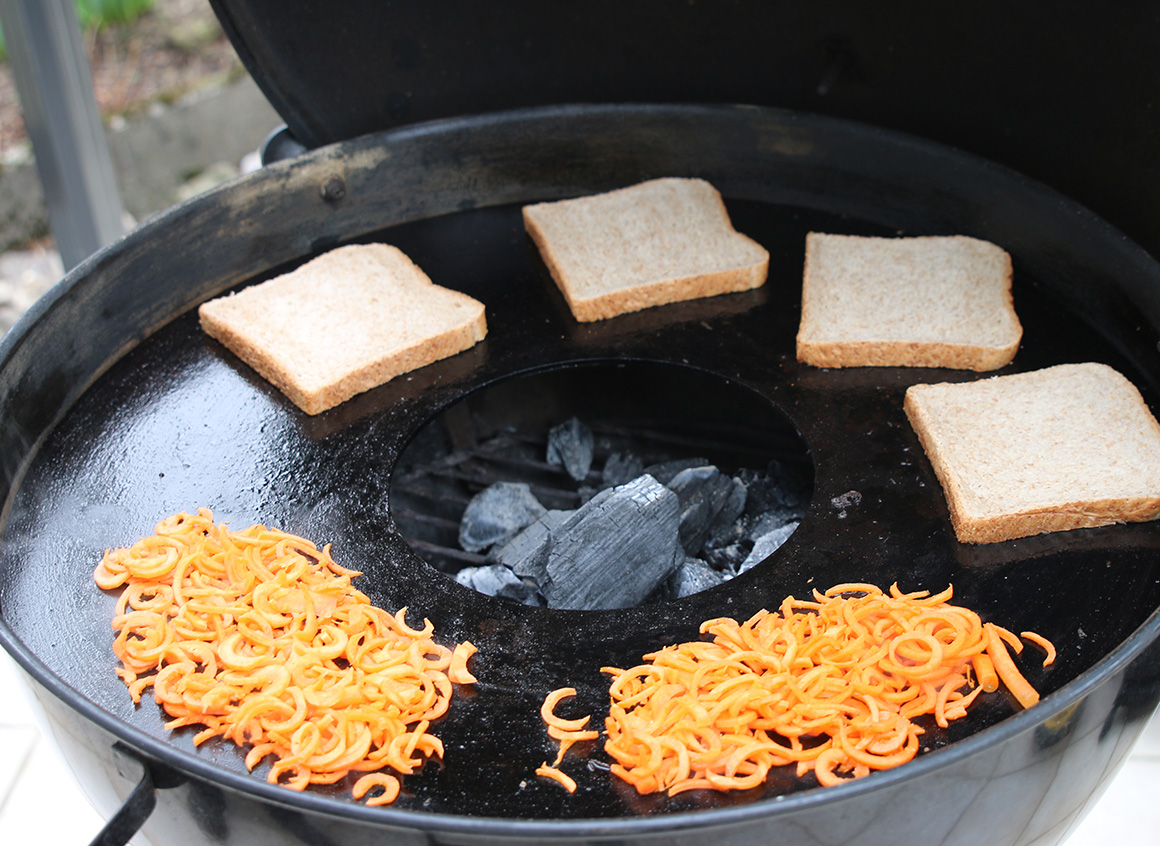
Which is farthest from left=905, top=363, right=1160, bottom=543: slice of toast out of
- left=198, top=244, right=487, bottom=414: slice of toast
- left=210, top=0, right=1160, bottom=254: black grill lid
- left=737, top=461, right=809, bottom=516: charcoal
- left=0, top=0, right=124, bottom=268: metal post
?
left=0, top=0, right=124, bottom=268: metal post

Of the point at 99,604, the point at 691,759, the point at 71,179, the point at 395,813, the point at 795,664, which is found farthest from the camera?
the point at 71,179

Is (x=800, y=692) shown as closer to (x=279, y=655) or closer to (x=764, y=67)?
(x=279, y=655)

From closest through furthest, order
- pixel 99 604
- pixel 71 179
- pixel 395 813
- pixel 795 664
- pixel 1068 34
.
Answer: pixel 395 813 → pixel 795 664 → pixel 99 604 → pixel 1068 34 → pixel 71 179

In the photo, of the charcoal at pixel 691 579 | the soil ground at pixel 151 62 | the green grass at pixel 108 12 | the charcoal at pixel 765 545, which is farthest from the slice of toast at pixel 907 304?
the green grass at pixel 108 12

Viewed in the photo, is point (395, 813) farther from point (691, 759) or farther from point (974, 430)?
point (974, 430)

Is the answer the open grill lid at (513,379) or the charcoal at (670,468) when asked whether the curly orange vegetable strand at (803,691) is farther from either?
the charcoal at (670,468)

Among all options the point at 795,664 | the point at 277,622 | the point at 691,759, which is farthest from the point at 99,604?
the point at 795,664

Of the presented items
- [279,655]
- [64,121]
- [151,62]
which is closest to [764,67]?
[279,655]
